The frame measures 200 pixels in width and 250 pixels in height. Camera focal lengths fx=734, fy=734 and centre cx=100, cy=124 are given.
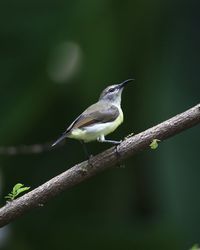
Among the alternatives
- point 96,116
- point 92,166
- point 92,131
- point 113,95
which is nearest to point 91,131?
point 92,131

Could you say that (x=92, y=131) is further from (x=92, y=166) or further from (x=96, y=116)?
(x=92, y=166)

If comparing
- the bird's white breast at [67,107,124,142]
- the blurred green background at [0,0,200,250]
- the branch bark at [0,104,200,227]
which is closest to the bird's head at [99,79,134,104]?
the bird's white breast at [67,107,124,142]

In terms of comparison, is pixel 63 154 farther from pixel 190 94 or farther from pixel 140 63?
pixel 190 94

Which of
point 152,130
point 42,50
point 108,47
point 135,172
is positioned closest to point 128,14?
point 108,47

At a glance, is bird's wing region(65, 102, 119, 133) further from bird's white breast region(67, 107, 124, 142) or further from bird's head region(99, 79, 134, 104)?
bird's head region(99, 79, 134, 104)

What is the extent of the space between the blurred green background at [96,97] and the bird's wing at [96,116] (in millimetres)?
1354

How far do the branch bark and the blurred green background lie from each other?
2016mm

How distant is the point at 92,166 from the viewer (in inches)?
158

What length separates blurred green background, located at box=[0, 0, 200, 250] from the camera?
616cm

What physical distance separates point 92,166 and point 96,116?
0.65 meters

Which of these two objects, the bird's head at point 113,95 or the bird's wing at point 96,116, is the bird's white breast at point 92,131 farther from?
the bird's head at point 113,95

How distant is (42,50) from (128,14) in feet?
3.12

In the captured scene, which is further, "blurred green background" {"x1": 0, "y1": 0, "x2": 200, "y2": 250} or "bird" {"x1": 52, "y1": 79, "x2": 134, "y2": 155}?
"blurred green background" {"x1": 0, "y1": 0, "x2": 200, "y2": 250}

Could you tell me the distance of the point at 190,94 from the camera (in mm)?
6242
